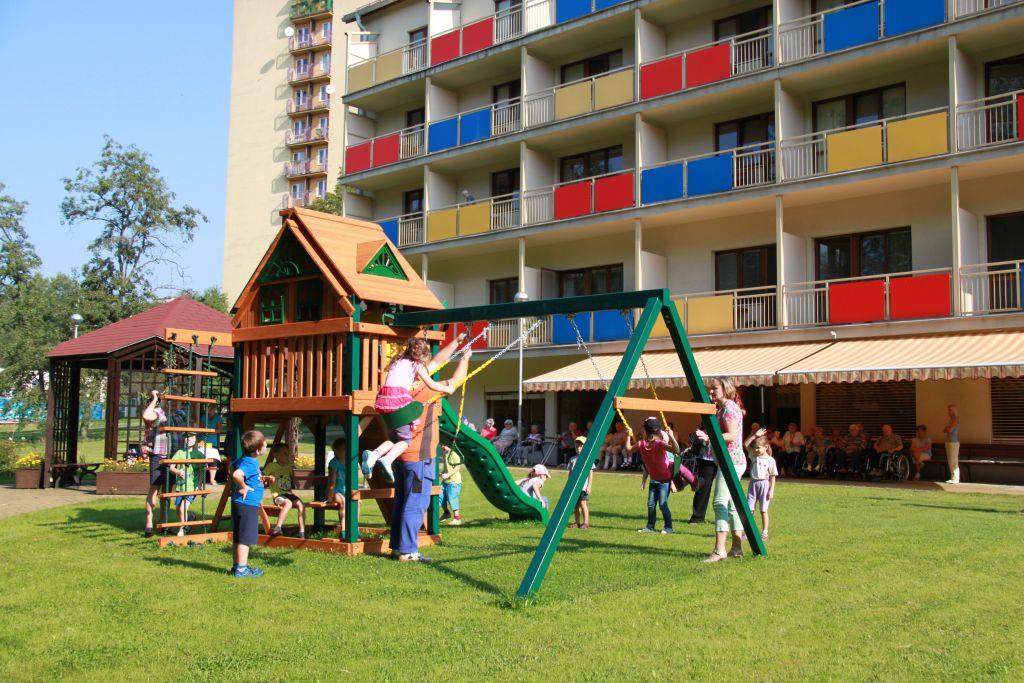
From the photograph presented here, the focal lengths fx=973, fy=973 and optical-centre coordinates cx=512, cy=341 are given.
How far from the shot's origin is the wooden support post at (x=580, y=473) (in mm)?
7414

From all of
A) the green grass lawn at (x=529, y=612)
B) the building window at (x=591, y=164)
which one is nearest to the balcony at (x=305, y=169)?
the building window at (x=591, y=164)

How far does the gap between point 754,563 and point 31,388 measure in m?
53.4

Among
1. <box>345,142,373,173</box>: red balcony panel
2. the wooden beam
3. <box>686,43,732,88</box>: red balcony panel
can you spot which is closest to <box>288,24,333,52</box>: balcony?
<box>345,142,373,173</box>: red balcony panel

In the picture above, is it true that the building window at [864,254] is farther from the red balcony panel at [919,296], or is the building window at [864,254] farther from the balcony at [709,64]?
the balcony at [709,64]

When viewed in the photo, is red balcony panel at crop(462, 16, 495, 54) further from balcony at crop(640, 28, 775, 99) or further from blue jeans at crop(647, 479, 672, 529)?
blue jeans at crop(647, 479, 672, 529)

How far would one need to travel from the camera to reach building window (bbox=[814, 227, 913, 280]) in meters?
24.2

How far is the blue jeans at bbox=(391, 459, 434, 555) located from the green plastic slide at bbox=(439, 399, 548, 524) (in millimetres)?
1242

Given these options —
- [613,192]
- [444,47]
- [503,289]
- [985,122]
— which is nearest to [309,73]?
[444,47]

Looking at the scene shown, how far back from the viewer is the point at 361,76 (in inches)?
1468

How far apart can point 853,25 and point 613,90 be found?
7393 mm

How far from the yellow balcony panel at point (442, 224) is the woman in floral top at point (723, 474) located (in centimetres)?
2368

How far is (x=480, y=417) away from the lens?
1357 inches

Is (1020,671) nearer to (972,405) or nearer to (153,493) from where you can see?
(153,493)

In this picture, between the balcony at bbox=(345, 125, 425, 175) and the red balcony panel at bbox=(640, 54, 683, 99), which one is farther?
the balcony at bbox=(345, 125, 425, 175)
